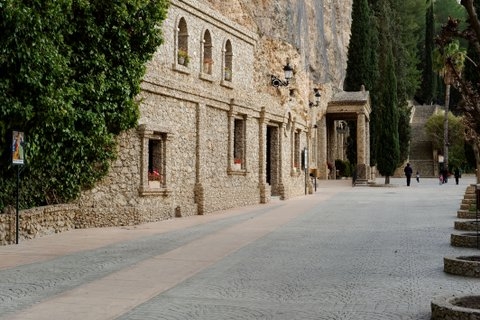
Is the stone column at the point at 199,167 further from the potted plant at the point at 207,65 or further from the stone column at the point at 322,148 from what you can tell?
the stone column at the point at 322,148

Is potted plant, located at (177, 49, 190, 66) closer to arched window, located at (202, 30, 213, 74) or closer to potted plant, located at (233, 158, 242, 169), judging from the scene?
arched window, located at (202, 30, 213, 74)

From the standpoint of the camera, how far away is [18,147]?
13.3 m

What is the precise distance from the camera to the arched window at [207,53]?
22641 mm

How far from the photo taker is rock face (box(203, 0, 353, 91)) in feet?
89.7

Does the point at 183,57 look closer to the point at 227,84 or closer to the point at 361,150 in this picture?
the point at 227,84

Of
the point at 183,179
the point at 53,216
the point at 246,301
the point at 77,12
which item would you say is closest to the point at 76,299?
the point at 246,301

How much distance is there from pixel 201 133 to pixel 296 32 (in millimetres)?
15692

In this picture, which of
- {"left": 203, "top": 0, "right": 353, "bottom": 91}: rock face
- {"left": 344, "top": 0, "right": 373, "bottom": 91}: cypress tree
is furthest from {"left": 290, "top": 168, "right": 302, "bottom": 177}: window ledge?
{"left": 344, "top": 0, "right": 373, "bottom": 91}: cypress tree

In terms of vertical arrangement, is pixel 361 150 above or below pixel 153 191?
above

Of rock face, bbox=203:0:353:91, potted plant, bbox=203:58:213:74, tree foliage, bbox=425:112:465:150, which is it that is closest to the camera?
potted plant, bbox=203:58:213:74

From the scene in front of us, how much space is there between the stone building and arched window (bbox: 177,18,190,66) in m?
0.03

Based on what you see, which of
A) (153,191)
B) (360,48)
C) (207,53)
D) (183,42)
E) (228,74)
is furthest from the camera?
(360,48)

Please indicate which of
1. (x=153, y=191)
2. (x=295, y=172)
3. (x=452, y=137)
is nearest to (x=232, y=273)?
(x=153, y=191)

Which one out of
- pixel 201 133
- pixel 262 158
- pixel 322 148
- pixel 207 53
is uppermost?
pixel 207 53
